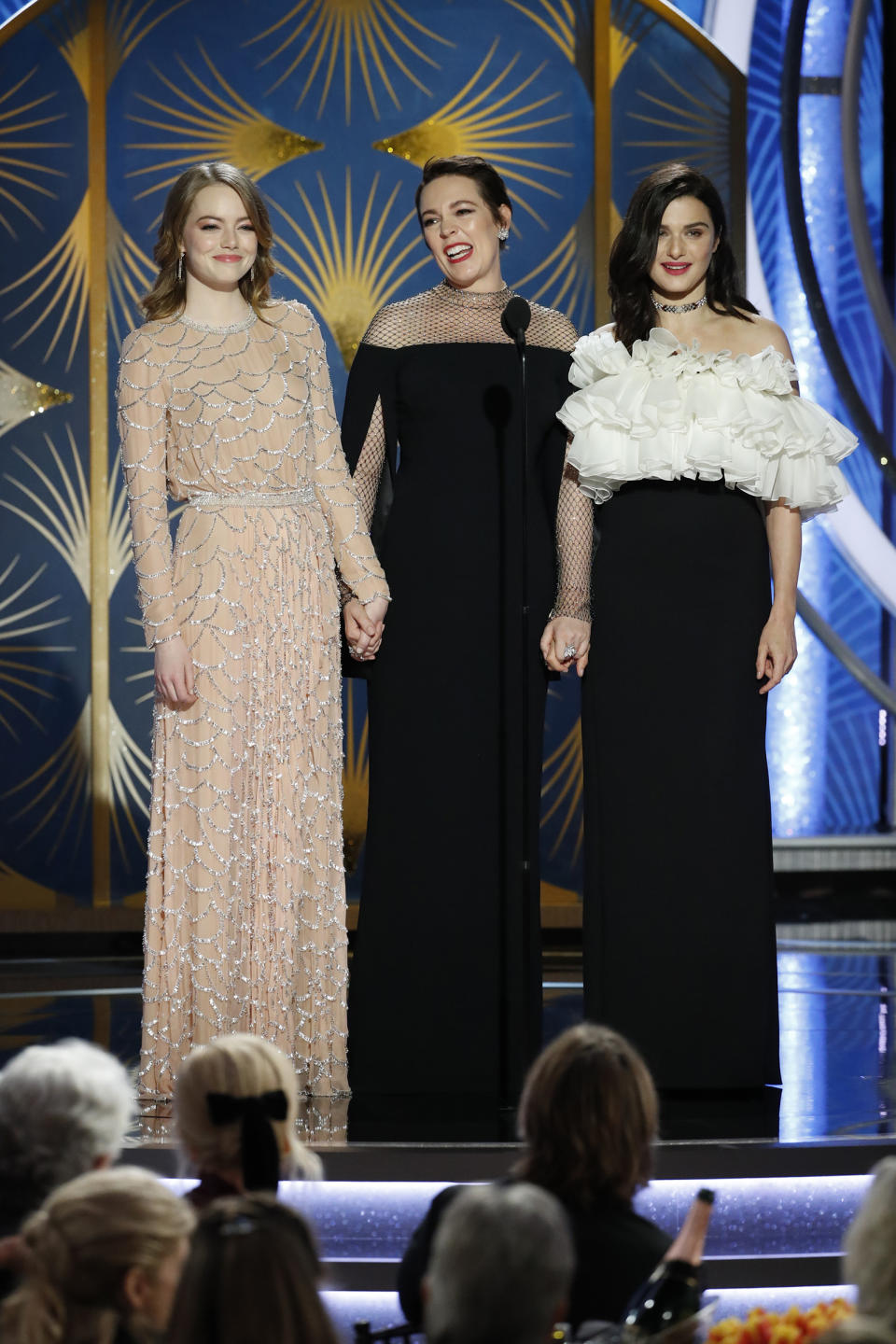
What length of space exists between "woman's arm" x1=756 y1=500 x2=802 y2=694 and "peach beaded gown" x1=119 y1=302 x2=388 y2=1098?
0.86 m

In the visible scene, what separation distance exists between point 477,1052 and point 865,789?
3841 millimetres

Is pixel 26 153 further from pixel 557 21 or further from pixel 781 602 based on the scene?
pixel 781 602

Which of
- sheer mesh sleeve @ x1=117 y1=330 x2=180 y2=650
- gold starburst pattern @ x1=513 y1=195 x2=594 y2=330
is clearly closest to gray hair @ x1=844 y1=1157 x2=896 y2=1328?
sheer mesh sleeve @ x1=117 y1=330 x2=180 y2=650

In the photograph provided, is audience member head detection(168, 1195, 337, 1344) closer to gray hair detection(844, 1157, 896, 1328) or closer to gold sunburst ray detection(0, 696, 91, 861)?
gray hair detection(844, 1157, 896, 1328)

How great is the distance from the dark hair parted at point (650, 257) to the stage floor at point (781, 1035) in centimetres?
161

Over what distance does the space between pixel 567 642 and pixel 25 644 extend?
3.40 meters

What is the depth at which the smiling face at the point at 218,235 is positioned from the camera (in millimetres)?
3779

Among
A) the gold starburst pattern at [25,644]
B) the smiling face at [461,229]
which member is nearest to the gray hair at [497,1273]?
the smiling face at [461,229]

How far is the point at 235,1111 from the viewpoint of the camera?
2.27 metres

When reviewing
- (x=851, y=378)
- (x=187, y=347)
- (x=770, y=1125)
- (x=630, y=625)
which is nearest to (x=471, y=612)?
(x=630, y=625)

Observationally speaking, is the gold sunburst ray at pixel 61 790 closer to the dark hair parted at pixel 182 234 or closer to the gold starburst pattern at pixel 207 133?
the gold starburst pattern at pixel 207 133

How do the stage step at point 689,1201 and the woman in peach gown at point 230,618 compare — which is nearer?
the stage step at point 689,1201

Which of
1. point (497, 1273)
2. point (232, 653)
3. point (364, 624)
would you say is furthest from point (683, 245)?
point (497, 1273)

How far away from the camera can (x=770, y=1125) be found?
3.48 metres
